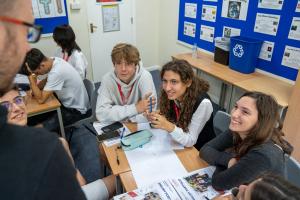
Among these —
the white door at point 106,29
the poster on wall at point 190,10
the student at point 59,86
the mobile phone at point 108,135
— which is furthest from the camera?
the white door at point 106,29

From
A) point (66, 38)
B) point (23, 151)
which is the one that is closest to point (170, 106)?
point (23, 151)

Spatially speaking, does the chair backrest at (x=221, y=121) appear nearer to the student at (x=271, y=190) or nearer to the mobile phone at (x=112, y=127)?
the mobile phone at (x=112, y=127)

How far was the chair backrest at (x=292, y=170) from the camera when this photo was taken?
130cm

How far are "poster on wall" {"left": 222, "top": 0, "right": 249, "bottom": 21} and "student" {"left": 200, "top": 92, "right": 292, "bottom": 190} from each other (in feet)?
6.61

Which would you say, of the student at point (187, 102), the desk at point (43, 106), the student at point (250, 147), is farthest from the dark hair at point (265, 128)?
the desk at point (43, 106)

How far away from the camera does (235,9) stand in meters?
3.14

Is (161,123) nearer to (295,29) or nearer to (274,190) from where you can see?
(274,190)

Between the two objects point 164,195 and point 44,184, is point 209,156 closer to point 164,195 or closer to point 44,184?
point 164,195

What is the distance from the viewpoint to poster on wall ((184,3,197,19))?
151 inches

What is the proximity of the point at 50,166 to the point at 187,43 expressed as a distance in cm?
396

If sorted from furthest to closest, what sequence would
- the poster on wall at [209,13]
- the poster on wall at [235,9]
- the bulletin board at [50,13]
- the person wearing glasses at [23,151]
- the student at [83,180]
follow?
1. the bulletin board at [50,13]
2. the poster on wall at [209,13]
3. the poster on wall at [235,9]
4. the student at [83,180]
5. the person wearing glasses at [23,151]

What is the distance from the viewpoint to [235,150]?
1461 mm

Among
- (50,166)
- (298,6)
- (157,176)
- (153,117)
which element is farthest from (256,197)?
(298,6)

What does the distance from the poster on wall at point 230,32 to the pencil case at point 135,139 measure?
7.21 feet
